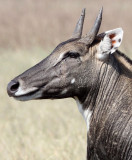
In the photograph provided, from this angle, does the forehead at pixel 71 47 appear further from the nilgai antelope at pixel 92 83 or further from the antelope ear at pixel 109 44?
the antelope ear at pixel 109 44

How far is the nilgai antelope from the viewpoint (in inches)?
216

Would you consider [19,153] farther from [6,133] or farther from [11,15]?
[11,15]

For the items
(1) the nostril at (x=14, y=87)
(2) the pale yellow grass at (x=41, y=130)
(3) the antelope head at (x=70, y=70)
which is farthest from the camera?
(2) the pale yellow grass at (x=41, y=130)

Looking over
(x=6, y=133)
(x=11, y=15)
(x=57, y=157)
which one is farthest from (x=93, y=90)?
(x=11, y=15)

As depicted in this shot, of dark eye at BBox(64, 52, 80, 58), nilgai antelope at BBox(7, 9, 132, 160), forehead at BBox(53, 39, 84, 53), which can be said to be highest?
forehead at BBox(53, 39, 84, 53)

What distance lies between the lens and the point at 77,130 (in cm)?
881

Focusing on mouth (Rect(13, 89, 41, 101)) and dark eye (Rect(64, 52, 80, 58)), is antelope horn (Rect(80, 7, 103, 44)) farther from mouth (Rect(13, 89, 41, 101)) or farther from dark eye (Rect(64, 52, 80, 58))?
mouth (Rect(13, 89, 41, 101))

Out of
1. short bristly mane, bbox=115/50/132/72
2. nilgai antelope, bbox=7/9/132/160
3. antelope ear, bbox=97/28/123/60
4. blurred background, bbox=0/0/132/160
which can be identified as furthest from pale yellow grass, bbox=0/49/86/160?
antelope ear, bbox=97/28/123/60

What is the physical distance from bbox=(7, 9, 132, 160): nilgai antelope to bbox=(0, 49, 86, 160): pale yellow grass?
6.48ft

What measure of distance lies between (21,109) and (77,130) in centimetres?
291

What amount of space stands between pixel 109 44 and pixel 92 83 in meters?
0.50

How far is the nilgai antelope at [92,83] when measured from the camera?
549 centimetres

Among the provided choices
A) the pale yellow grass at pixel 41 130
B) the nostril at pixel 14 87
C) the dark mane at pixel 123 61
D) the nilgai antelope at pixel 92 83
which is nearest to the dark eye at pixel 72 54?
the nilgai antelope at pixel 92 83

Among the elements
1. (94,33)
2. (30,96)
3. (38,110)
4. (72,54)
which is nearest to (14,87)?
(30,96)
